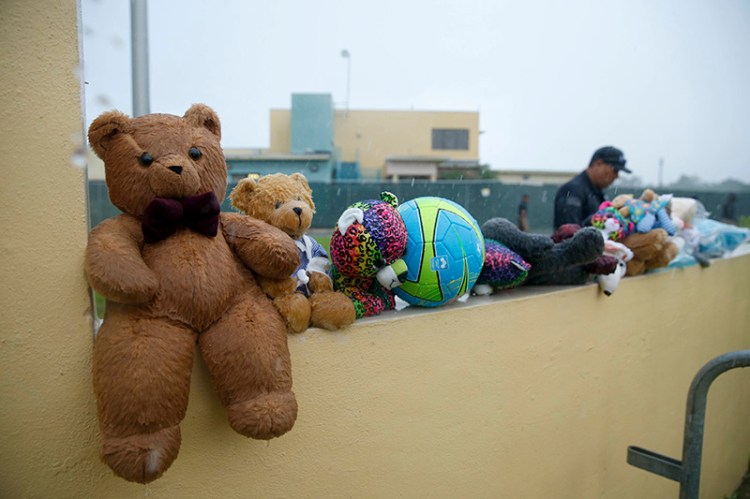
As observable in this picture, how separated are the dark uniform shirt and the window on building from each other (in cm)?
2480

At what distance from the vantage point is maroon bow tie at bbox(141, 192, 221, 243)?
1234 millimetres

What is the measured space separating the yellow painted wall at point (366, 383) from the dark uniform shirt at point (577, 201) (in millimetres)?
568

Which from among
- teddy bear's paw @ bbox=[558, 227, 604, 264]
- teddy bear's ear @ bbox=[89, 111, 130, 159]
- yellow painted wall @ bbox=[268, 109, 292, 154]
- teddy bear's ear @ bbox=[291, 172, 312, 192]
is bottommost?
teddy bear's paw @ bbox=[558, 227, 604, 264]

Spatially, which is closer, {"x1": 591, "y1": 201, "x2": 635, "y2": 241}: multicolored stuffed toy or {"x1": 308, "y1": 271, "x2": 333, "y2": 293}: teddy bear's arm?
{"x1": 308, "y1": 271, "x2": 333, "y2": 293}: teddy bear's arm

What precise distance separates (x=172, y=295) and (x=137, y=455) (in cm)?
34

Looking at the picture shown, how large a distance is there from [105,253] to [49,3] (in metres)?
0.57

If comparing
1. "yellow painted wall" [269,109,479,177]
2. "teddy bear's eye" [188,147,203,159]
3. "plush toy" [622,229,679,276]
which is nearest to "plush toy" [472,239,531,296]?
"plush toy" [622,229,679,276]

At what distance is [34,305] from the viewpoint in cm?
118

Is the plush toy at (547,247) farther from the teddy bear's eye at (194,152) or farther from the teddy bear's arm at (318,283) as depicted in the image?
the teddy bear's eye at (194,152)

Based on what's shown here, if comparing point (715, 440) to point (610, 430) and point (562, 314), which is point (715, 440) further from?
point (562, 314)

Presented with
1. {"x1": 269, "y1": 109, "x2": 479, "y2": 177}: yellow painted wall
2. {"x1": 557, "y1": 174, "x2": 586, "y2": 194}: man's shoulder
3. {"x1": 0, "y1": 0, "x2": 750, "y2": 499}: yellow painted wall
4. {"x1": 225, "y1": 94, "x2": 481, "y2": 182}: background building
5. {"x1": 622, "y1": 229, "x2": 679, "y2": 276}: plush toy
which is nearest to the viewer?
{"x1": 0, "y1": 0, "x2": 750, "y2": 499}: yellow painted wall

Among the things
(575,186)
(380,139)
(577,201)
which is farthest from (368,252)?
(380,139)

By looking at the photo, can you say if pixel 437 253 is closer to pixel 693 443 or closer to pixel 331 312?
pixel 331 312

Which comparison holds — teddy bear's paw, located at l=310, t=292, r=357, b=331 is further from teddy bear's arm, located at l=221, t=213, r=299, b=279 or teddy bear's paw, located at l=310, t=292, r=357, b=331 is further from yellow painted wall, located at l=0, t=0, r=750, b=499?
teddy bear's arm, located at l=221, t=213, r=299, b=279
